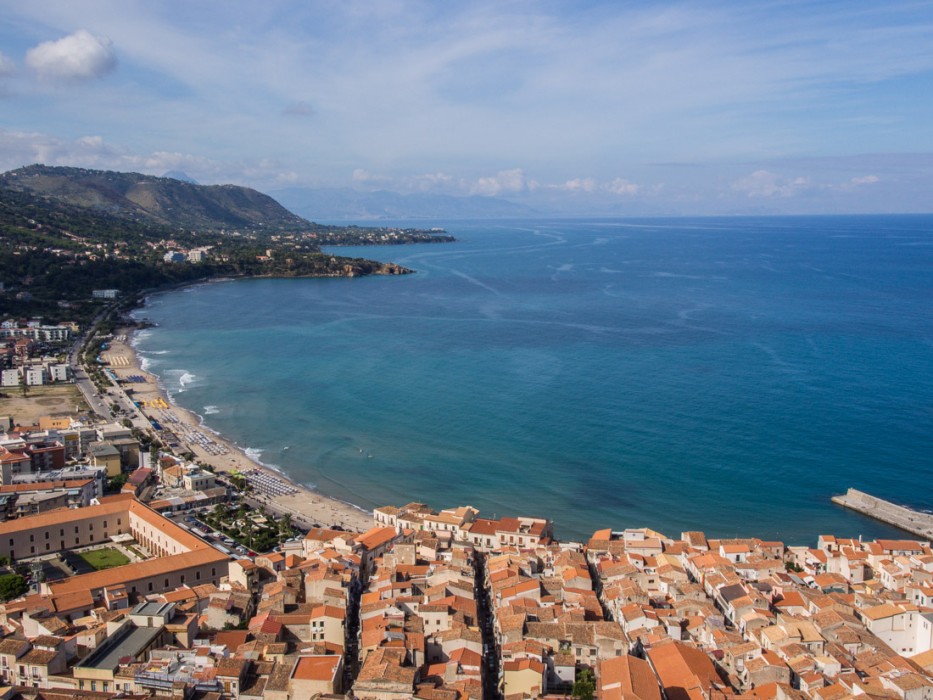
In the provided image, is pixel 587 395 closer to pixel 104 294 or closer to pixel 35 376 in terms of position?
pixel 35 376

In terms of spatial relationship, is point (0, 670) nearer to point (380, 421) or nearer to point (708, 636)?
point (708, 636)

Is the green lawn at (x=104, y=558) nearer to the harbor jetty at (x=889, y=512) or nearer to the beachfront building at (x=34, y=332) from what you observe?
the harbor jetty at (x=889, y=512)

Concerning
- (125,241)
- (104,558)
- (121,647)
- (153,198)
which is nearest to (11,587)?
(104,558)

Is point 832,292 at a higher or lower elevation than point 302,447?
higher

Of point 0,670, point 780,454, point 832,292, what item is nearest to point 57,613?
point 0,670

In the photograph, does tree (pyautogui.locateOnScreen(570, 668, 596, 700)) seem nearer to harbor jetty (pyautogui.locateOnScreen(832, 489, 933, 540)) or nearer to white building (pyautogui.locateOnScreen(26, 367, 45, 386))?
harbor jetty (pyautogui.locateOnScreen(832, 489, 933, 540))

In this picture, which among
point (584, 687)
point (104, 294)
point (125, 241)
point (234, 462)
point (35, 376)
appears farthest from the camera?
point (125, 241)
